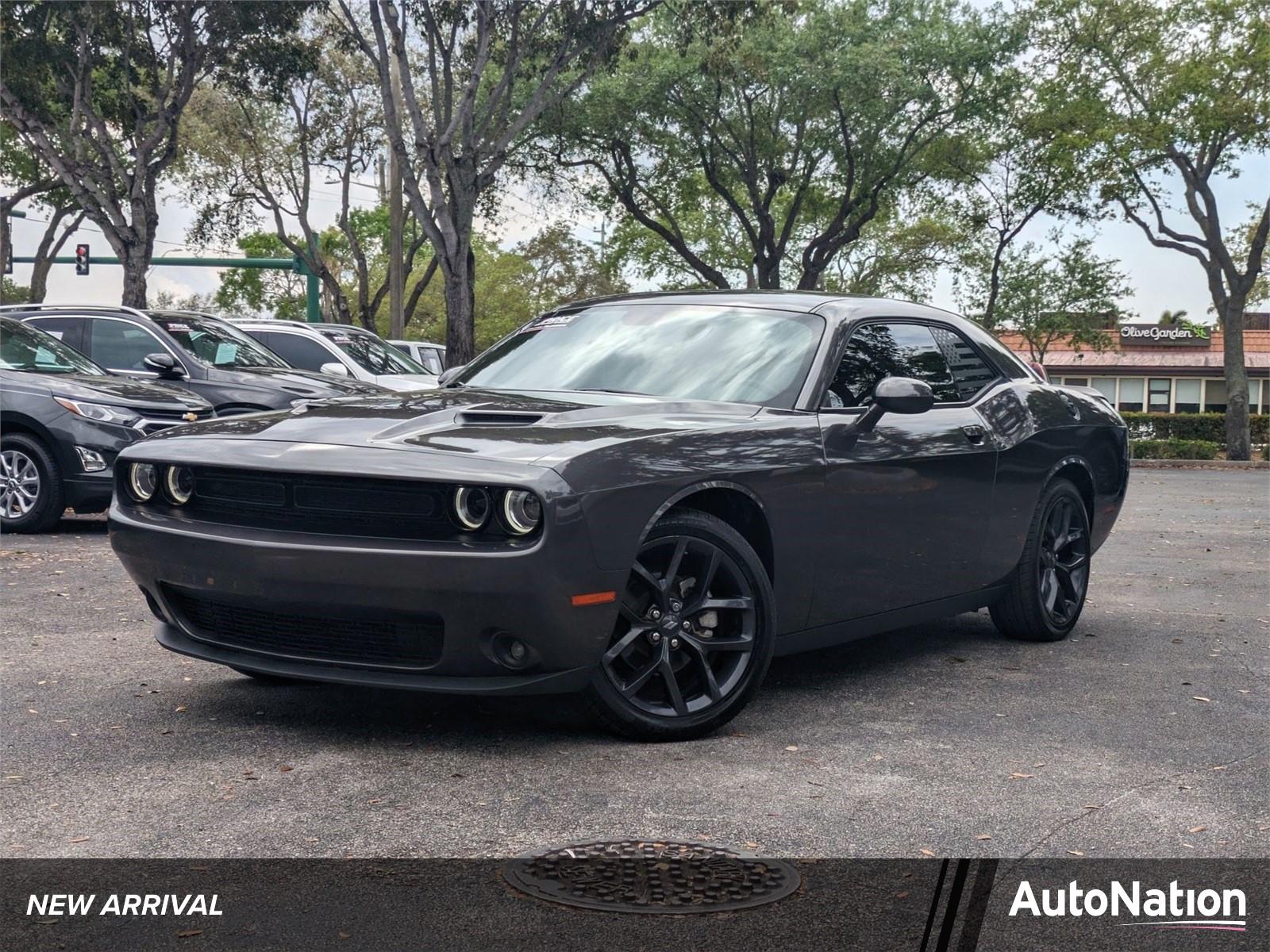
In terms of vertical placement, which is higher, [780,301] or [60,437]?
[780,301]

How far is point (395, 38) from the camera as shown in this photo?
20453mm

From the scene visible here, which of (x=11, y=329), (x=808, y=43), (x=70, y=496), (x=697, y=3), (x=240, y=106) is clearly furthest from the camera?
(x=240, y=106)

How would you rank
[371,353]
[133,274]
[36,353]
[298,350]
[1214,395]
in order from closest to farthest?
1. [36,353]
2. [298,350]
3. [371,353]
4. [133,274]
5. [1214,395]

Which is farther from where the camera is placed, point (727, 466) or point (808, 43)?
point (808, 43)

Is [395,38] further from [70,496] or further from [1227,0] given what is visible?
[1227,0]

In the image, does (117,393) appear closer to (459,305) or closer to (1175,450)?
(459,305)

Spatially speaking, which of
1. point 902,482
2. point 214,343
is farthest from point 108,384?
point 902,482

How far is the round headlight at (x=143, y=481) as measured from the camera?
5055mm

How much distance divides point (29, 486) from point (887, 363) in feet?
23.4

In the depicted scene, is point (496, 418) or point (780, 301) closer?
point (496, 418)

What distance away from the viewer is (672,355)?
19.1ft

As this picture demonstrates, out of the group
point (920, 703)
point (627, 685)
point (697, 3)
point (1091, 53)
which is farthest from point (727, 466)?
point (1091, 53)

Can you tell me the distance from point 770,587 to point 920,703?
904 mm

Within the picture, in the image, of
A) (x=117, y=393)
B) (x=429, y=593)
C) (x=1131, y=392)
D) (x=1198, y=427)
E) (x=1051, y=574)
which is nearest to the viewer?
(x=429, y=593)
